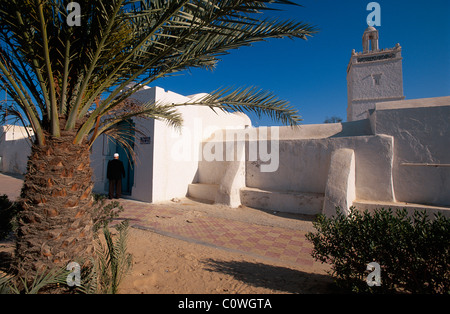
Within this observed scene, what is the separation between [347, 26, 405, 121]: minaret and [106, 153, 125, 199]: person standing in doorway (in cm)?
2125

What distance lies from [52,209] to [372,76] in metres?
26.9

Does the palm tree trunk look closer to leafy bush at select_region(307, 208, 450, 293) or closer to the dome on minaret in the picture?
leafy bush at select_region(307, 208, 450, 293)

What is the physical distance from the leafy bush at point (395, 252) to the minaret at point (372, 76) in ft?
72.4

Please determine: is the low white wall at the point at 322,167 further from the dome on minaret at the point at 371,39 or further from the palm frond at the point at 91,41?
the dome on minaret at the point at 371,39

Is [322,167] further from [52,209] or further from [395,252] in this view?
[52,209]

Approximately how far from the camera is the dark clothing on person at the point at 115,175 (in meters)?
7.93

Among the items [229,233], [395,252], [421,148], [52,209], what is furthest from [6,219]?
[421,148]

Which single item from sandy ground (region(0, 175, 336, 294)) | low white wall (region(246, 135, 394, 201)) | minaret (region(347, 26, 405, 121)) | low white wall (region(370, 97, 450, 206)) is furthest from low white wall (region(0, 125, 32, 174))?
minaret (region(347, 26, 405, 121))

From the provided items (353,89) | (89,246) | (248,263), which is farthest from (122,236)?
(353,89)

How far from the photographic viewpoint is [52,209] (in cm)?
221

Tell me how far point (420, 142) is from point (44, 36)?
25.6ft

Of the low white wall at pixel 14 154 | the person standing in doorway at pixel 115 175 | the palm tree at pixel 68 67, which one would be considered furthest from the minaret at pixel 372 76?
the low white wall at pixel 14 154

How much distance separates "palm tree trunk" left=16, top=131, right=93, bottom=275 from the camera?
2.17 m

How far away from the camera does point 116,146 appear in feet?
29.1
